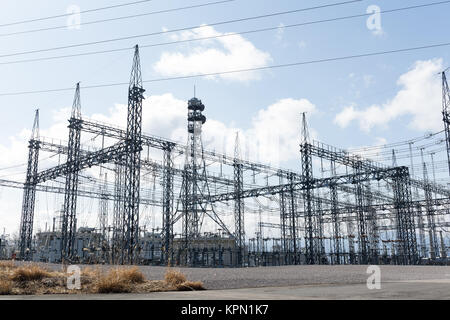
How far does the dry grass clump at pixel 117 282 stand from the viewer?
839 centimetres

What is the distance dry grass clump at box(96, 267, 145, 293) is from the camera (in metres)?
8.39

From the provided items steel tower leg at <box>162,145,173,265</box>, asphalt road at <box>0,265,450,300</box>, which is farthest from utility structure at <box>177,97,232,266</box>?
asphalt road at <box>0,265,450,300</box>

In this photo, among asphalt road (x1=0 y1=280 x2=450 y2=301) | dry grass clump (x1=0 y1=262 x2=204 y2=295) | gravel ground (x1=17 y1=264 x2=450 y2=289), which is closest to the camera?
asphalt road (x1=0 y1=280 x2=450 y2=301)

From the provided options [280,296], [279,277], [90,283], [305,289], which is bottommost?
[279,277]

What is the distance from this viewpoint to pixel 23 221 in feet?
126

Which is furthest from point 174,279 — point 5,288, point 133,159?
point 133,159

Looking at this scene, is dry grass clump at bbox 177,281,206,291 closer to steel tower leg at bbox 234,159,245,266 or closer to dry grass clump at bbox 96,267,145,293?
dry grass clump at bbox 96,267,145,293

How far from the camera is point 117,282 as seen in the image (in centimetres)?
854

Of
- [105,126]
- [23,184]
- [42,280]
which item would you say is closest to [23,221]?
[23,184]

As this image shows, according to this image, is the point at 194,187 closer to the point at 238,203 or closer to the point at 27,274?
the point at 238,203

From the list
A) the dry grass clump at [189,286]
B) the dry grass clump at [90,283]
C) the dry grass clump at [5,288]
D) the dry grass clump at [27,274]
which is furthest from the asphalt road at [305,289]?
the dry grass clump at [27,274]
